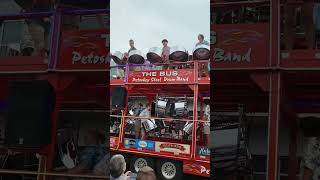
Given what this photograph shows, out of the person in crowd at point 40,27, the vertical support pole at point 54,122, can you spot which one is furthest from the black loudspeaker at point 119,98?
the person in crowd at point 40,27

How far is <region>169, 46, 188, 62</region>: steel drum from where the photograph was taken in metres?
0.86

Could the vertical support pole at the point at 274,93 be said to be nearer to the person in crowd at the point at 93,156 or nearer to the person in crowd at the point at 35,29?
the person in crowd at the point at 93,156

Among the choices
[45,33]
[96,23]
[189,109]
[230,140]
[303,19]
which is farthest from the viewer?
[45,33]

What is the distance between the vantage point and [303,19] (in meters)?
1.19

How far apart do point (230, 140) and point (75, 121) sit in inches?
26.9

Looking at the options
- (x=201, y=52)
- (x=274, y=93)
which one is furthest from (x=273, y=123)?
(x=201, y=52)

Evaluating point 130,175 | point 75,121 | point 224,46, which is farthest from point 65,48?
point 130,175

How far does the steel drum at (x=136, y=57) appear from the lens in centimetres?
88

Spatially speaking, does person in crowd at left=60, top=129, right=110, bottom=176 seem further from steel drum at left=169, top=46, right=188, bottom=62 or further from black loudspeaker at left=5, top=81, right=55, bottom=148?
steel drum at left=169, top=46, right=188, bottom=62

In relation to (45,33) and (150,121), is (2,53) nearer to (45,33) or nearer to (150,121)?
(45,33)

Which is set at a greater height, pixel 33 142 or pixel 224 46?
pixel 224 46

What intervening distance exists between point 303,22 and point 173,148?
21.4 inches

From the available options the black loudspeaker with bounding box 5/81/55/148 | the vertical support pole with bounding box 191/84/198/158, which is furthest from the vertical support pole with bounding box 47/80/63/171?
the vertical support pole with bounding box 191/84/198/158

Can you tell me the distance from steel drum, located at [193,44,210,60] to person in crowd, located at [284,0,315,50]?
375 millimetres
